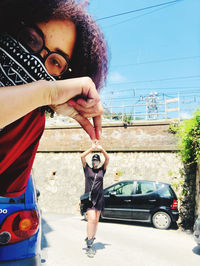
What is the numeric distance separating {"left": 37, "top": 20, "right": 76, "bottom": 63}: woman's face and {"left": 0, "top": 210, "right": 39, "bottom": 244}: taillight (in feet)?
4.97

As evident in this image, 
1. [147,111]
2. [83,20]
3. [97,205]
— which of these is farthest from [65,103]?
[147,111]

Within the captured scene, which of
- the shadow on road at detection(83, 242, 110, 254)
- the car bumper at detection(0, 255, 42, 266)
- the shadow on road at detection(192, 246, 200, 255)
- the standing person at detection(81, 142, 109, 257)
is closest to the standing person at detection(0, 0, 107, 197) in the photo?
the car bumper at detection(0, 255, 42, 266)

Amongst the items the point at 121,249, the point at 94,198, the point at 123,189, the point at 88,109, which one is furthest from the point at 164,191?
the point at 88,109

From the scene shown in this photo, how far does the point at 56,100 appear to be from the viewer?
3.54 ft

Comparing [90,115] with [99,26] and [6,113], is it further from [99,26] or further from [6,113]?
[99,26]

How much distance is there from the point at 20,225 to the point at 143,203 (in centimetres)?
797

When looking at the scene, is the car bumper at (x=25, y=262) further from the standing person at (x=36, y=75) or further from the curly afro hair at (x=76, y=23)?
the curly afro hair at (x=76, y=23)

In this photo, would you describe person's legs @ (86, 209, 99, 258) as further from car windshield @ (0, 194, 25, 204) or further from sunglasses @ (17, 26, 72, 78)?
sunglasses @ (17, 26, 72, 78)

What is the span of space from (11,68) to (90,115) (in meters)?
0.42

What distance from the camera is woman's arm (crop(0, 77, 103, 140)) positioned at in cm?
93

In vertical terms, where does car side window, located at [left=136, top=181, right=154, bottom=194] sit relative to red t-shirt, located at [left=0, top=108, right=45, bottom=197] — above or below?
below

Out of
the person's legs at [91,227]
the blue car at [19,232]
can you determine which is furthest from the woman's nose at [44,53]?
the person's legs at [91,227]

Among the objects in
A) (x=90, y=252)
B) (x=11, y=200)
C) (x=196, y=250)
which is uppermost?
(x=11, y=200)

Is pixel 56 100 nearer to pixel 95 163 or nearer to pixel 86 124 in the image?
pixel 86 124
